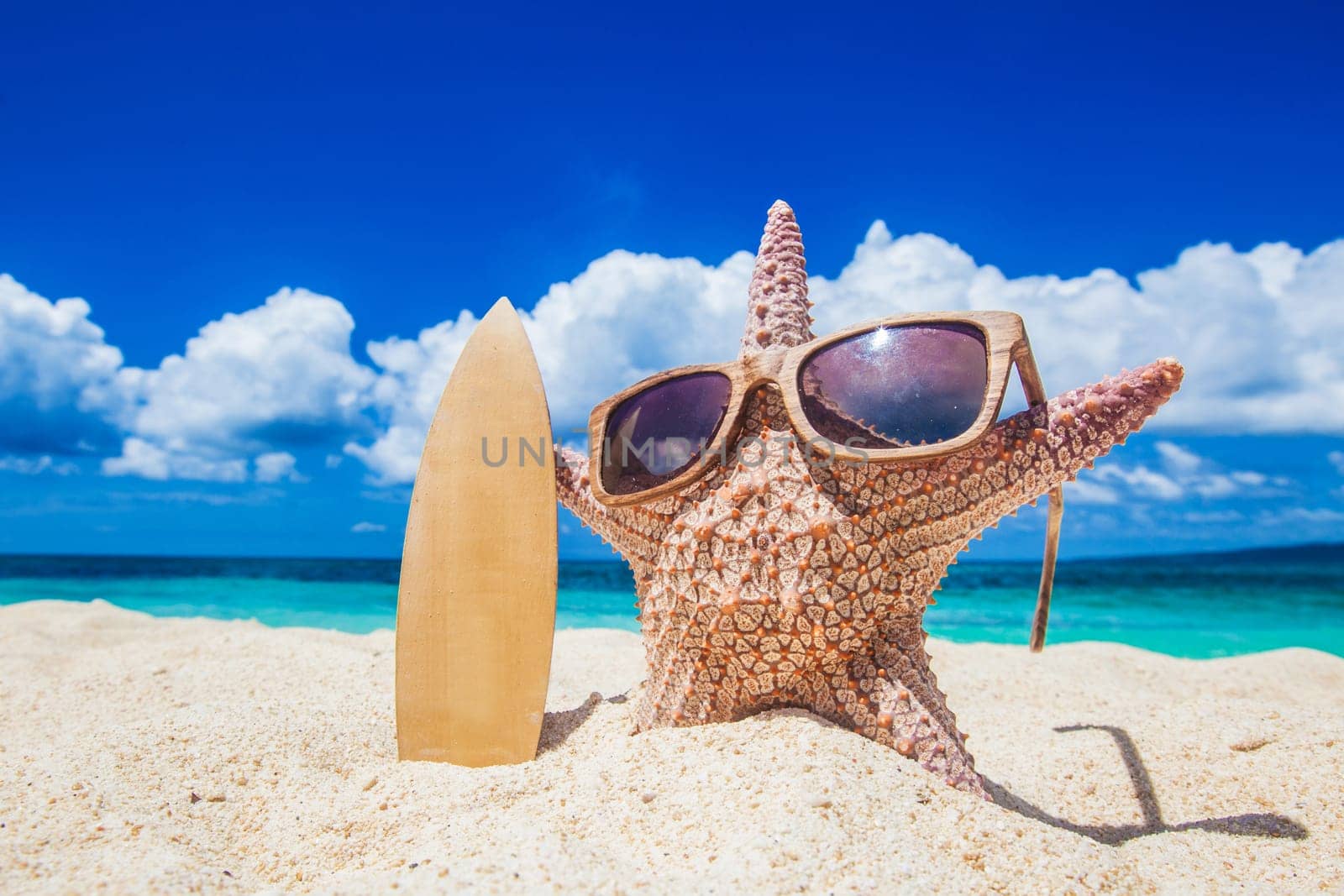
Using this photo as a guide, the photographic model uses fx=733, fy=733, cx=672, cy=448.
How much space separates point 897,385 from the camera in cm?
218

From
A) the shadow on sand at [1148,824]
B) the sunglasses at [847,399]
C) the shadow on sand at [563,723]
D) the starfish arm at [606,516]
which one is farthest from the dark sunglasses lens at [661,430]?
the shadow on sand at [1148,824]

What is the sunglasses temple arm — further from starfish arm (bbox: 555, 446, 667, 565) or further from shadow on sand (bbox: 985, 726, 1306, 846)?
starfish arm (bbox: 555, 446, 667, 565)

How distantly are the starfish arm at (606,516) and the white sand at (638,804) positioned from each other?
0.61 m

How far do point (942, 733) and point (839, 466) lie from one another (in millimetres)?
833

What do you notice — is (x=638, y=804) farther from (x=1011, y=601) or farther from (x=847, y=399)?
(x=1011, y=601)

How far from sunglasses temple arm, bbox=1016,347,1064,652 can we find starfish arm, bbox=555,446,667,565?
1184 millimetres

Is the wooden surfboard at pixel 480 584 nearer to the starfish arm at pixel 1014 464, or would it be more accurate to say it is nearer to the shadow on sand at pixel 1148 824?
the starfish arm at pixel 1014 464

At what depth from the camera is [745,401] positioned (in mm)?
2330

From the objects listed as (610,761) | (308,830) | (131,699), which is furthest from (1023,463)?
(131,699)

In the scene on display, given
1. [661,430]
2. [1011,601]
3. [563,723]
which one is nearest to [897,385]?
[661,430]

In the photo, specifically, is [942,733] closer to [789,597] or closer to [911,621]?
[911,621]

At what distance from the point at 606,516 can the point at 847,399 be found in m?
0.95

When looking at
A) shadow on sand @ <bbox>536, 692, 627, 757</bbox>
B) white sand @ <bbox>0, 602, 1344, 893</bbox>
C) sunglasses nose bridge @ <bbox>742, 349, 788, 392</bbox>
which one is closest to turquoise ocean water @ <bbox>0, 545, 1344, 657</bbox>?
white sand @ <bbox>0, 602, 1344, 893</bbox>

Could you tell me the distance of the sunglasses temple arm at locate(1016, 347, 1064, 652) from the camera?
2146mm
